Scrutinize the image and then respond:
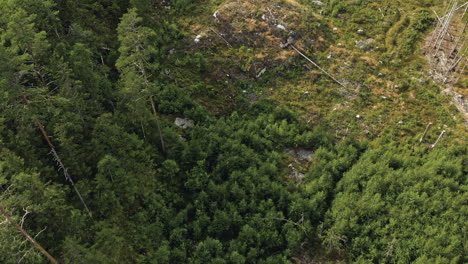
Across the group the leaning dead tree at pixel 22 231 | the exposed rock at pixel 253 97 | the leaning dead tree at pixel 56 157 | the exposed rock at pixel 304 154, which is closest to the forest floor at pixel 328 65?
the exposed rock at pixel 253 97

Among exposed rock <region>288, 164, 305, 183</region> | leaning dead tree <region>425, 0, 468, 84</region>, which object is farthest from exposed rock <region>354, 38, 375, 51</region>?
exposed rock <region>288, 164, 305, 183</region>

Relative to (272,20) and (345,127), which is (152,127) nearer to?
(345,127)

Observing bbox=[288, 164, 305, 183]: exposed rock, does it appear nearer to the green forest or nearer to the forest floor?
the green forest

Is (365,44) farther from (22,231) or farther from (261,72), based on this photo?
(22,231)

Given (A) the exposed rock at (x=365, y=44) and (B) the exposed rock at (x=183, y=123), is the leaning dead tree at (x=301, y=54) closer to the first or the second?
(A) the exposed rock at (x=365, y=44)

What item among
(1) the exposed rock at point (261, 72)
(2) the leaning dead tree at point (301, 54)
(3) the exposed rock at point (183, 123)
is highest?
(2) the leaning dead tree at point (301, 54)

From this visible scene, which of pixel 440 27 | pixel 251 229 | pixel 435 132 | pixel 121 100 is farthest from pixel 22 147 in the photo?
pixel 440 27

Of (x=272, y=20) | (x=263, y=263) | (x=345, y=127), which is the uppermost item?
(x=272, y=20)
